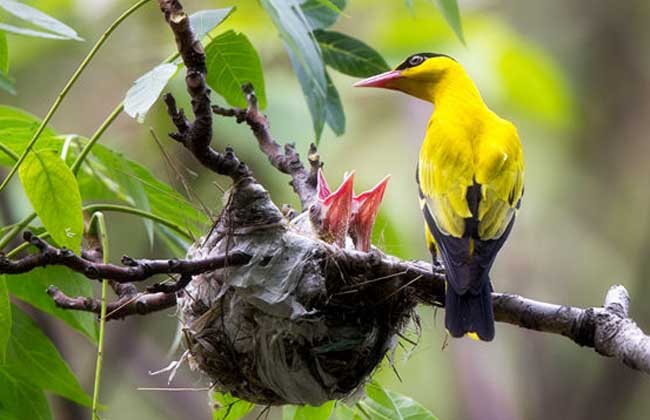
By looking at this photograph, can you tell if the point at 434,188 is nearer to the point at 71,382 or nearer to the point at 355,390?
the point at 355,390

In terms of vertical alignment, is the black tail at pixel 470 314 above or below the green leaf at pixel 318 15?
below

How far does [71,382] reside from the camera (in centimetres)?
278

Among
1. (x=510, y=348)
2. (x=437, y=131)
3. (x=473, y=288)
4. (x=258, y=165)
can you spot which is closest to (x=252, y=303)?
(x=473, y=288)

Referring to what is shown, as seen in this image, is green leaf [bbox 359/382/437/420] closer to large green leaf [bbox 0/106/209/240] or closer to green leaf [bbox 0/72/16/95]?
large green leaf [bbox 0/106/209/240]

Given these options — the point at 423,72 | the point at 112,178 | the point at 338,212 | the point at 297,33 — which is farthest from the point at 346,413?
the point at 423,72

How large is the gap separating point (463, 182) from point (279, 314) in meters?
1.03

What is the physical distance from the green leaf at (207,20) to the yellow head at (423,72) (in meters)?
1.97

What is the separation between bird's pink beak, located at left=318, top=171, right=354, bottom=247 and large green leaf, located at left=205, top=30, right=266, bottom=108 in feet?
1.51

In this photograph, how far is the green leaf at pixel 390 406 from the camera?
2.95m

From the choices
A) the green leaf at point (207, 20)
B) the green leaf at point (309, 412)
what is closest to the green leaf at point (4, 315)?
the green leaf at point (207, 20)

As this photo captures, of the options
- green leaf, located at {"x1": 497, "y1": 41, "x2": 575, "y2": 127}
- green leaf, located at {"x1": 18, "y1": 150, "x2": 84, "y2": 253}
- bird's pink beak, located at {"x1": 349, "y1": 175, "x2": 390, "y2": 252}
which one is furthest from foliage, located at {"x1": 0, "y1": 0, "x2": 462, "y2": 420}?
green leaf, located at {"x1": 497, "y1": 41, "x2": 575, "y2": 127}

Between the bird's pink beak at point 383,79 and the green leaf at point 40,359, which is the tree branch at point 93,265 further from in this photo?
the bird's pink beak at point 383,79

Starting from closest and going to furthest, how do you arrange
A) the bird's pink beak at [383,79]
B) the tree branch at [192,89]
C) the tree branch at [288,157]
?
1. the tree branch at [192,89]
2. the tree branch at [288,157]
3. the bird's pink beak at [383,79]

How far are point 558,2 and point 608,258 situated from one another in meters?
2.28
